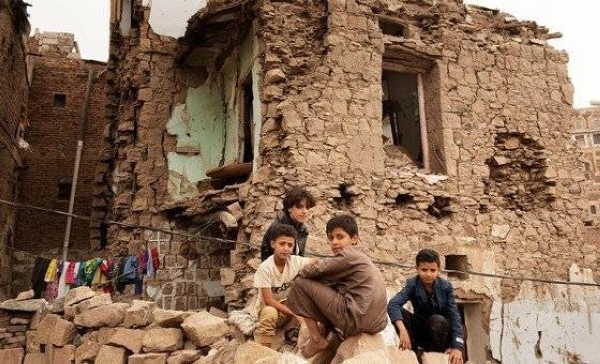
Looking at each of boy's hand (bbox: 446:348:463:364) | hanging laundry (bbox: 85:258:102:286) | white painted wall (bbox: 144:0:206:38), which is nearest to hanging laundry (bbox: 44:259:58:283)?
hanging laundry (bbox: 85:258:102:286)

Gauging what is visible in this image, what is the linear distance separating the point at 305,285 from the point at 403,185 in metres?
4.25

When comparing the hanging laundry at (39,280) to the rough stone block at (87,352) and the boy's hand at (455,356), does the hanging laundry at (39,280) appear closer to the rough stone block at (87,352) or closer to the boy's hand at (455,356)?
the rough stone block at (87,352)

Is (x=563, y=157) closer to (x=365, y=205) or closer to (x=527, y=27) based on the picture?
(x=527, y=27)

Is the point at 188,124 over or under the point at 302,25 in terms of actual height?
under

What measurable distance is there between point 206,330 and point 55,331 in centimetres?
235

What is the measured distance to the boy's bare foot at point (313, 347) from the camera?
3.47 metres

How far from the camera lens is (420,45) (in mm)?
7922

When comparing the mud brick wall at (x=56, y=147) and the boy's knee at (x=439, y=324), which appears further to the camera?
the mud brick wall at (x=56, y=147)

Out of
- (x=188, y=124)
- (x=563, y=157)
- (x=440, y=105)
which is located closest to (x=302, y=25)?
(x=440, y=105)

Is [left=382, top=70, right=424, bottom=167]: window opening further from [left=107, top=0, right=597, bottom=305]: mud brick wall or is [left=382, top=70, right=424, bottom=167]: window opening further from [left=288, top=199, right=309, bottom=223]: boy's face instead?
[left=288, top=199, right=309, bottom=223]: boy's face

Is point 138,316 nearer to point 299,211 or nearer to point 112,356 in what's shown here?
point 112,356

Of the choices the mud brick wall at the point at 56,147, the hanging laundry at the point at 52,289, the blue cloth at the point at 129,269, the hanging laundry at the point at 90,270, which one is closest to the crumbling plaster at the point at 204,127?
the blue cloth at the point at 129,269

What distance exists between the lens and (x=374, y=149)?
724 cm

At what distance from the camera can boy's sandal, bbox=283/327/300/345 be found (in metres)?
4.27
